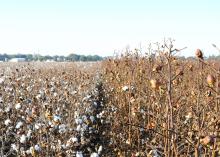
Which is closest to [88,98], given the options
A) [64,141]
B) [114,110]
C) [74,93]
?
[74,93]

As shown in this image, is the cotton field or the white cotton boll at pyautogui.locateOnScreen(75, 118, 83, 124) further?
the white cotton boll at pyautogui.locateOnScreen(75, 118, 83, 124)

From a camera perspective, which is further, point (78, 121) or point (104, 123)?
point (104, 123)

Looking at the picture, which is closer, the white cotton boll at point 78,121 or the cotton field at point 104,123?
the cotton field at point 104,123

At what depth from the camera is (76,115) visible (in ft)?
22.6

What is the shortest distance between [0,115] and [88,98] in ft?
7.52

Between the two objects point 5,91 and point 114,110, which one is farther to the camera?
point 5,91

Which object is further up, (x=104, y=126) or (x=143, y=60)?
(x=143, y=60)

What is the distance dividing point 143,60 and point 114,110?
268cm

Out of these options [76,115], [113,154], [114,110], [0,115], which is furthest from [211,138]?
[114,110]

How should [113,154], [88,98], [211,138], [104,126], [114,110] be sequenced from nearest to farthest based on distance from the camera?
[211,138] < [113,154] < [104,126] < [114,110] < [88,98]

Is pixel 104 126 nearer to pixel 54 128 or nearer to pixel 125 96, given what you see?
pixel 125 96

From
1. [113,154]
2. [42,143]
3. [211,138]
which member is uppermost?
[211,138]

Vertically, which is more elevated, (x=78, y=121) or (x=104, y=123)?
(x=78, y=121)

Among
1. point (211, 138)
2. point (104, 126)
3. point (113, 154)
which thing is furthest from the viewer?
point (104, 126)
